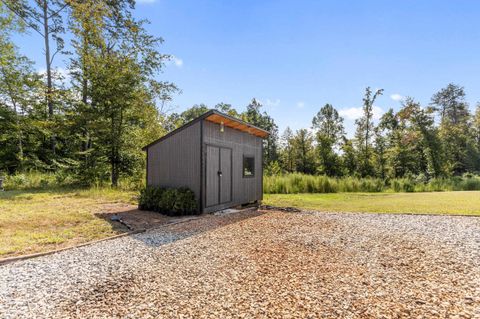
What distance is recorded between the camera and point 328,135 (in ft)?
83.8

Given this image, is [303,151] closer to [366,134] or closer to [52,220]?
[366,134]

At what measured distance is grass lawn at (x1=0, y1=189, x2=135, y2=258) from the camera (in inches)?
159

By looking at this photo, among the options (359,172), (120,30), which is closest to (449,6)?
(359,172)

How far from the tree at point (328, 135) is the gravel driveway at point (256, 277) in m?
16.1

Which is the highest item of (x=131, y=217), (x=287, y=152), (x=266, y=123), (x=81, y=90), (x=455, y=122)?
(x=455, y=122)

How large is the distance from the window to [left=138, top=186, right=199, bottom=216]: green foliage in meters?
2.55

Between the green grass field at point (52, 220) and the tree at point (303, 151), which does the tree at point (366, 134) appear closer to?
the tree at point (303, 151)

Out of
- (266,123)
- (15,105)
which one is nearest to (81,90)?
(15,105)

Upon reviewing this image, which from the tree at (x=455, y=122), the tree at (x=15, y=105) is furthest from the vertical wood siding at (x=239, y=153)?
the tree at (x=455, y=122)

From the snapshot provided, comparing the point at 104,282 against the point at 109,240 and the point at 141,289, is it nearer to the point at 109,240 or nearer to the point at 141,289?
the point at 141,289

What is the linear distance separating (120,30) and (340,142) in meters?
20.0

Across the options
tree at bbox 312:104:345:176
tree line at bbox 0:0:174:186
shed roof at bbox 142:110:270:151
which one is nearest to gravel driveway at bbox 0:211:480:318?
shed roof at bbox 142:110:270:151

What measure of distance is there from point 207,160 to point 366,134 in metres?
17.7

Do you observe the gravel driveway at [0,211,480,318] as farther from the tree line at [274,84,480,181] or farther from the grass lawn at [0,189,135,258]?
the tree line at [274,84,480,181]
